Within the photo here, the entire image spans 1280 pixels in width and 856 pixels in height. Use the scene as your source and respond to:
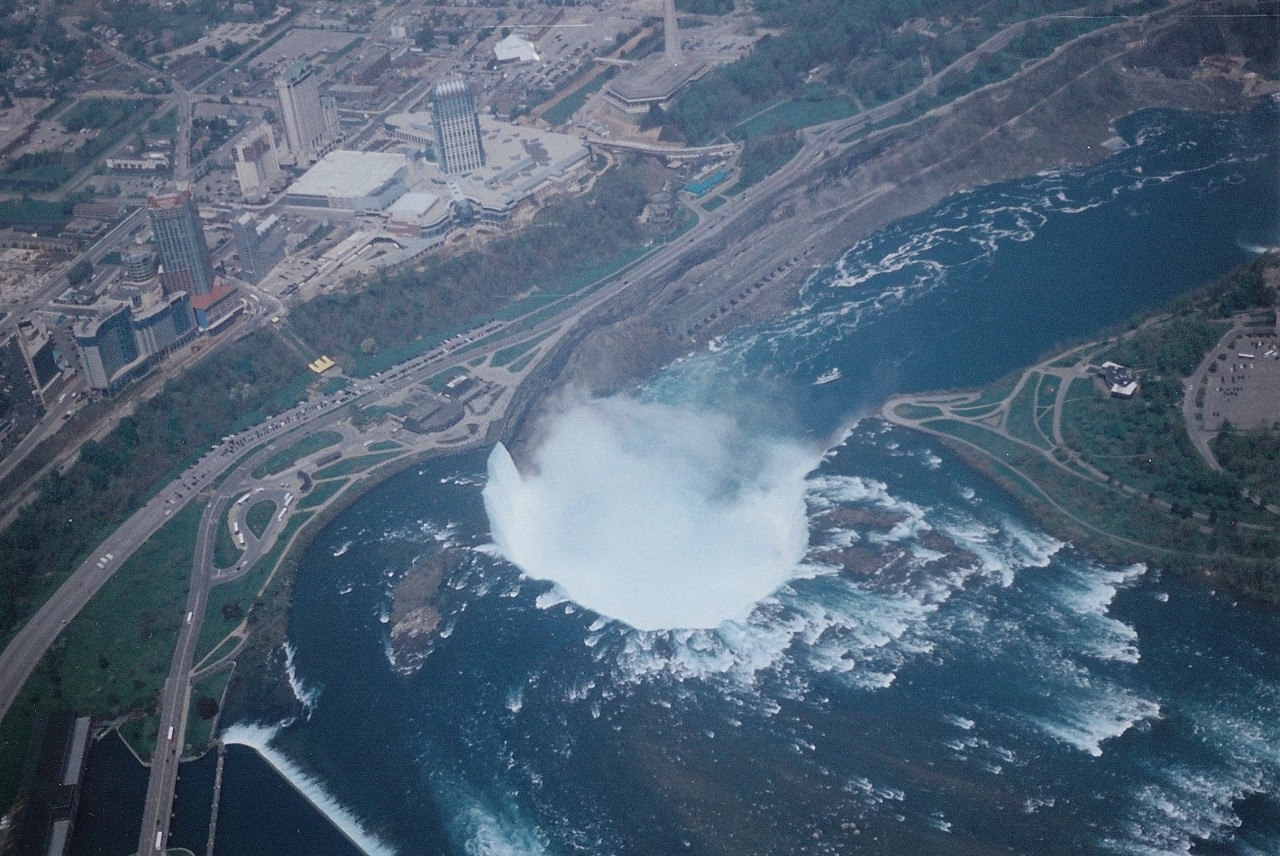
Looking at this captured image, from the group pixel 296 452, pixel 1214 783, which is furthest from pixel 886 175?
pixel 1214 783

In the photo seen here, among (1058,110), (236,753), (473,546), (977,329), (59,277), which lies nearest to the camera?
(236,753)

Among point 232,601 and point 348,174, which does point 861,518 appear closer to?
point 232,601

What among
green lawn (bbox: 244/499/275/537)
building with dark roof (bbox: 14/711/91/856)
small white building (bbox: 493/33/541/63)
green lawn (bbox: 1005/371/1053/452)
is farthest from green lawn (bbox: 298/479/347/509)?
small white building (bbox: 493/33/541/63)

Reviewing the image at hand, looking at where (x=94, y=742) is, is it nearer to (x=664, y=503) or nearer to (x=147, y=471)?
Answer: (x=147, y=471)

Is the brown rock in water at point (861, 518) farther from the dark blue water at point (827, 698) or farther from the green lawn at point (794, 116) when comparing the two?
the green lawn at point (794, 116)

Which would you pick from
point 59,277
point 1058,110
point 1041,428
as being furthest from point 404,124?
point 1041,428

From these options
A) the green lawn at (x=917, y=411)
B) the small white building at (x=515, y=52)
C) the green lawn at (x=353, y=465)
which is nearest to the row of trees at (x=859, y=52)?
the small white building at (x=515, y=52)
